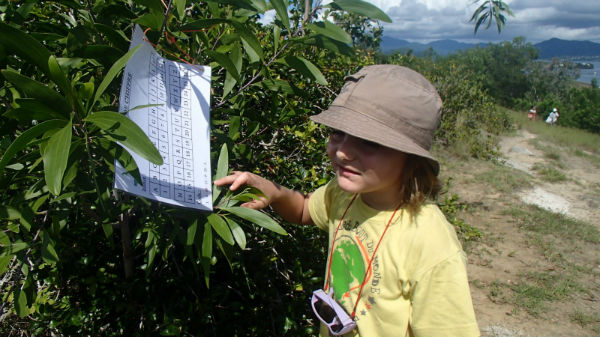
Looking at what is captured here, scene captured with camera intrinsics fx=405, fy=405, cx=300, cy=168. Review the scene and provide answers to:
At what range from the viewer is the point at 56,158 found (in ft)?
2.24

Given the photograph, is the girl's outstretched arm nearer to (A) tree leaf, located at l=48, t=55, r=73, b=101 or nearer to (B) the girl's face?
(B) the girl's face

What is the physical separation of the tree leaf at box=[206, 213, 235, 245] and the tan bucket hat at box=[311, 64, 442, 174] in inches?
15.0

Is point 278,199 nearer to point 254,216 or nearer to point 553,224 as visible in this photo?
point 254,216

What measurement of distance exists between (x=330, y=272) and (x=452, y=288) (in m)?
0.44

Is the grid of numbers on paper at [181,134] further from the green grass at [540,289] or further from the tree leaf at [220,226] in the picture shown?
the green grass at [540,289]

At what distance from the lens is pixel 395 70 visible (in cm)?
112

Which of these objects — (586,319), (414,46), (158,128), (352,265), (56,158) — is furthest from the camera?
(414,46)

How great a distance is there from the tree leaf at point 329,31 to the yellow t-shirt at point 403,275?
51 centimetres

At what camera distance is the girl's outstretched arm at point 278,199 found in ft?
3.96

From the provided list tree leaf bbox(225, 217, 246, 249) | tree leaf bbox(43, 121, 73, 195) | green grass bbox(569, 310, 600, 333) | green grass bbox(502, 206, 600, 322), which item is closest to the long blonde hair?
tree leaf bbox(225, 217, 246, 249)

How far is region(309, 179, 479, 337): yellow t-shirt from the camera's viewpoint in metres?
1.00

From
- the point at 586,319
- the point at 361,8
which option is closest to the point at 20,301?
the point at 361,8

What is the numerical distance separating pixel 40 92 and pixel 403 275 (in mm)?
920

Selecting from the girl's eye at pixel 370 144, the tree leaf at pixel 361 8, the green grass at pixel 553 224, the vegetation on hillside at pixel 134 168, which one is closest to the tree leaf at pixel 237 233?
the vegetation on hillside at pixel 134 168
